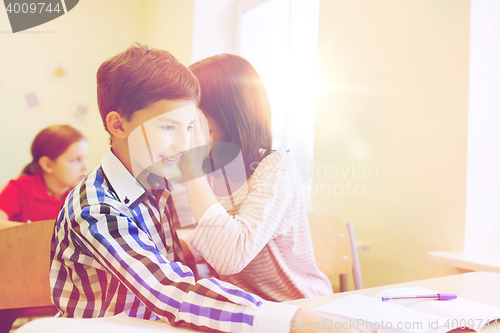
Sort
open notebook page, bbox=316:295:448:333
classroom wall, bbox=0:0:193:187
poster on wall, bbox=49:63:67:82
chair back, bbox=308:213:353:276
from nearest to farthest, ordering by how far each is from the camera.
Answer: open notebook page, bbox=316:295:448:333
chair back, bbox=308:213:353:276
classroom wall, bbox=0:0:193:187
poster on wall, bbox=49:63:67:82

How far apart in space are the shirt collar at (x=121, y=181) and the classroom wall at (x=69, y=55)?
219cm

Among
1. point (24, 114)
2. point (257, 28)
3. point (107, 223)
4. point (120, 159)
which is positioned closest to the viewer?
point (107, 223)

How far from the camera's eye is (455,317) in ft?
1.73

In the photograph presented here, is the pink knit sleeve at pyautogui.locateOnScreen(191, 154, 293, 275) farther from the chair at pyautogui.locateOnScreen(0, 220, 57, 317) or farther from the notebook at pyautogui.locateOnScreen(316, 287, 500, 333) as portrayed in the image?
the chair at pyautogui.locateOnScreen(0, 220, 57, 317)

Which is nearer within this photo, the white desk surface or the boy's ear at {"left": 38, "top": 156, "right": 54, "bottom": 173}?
the white desk surface

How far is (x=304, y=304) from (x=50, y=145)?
5.46 ft

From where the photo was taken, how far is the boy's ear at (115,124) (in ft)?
2.09

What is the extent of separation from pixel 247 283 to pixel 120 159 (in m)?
0.43

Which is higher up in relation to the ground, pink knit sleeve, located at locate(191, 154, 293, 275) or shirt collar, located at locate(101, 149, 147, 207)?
shirt collar, located at locate(101, 149, 147, 207)

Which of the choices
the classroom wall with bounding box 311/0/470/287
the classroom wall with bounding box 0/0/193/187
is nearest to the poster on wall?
the classroom wall with bounding box 0/0/193/187

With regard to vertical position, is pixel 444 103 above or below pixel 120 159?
above

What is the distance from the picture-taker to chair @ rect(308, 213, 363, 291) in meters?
1.11

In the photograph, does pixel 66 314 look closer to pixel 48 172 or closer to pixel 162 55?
pixel 162 55

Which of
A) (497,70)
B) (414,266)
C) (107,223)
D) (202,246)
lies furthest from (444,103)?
(107,223)
